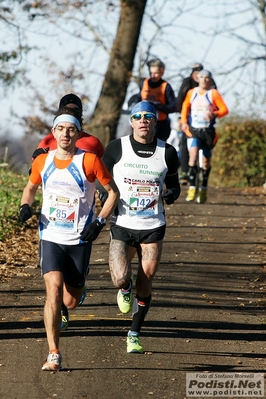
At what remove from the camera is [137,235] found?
851 cm

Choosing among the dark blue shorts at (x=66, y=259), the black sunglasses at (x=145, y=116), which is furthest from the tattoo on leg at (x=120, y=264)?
the black sunglasses at (x=145, y=116)

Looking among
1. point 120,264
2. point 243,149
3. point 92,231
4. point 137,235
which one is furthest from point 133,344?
point 243,149

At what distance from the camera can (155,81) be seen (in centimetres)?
1570

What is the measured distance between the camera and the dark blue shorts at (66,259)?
7848 millimetres

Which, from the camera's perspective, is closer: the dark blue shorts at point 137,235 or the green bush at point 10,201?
the dark blue shorts at point 137,235

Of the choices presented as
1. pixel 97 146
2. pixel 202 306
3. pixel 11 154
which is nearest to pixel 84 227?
pixel 97 146

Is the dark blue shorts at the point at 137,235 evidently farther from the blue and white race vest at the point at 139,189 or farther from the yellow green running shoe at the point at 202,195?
the yellow green running shoe at the point at 202,195

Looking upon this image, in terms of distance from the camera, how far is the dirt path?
24.2 feet

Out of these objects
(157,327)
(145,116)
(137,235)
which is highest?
(145,116)

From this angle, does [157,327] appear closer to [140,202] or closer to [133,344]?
[133,344]

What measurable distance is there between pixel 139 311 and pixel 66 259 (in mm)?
943

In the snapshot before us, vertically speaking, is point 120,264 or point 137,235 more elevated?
point 137,235

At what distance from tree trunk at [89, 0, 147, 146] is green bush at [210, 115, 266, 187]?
3691 mm

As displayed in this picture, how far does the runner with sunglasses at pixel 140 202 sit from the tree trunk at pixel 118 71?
13898 millimetres
